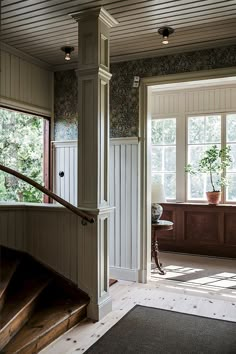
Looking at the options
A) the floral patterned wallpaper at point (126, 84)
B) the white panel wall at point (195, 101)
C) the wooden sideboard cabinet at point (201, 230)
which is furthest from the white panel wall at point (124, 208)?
the white panel wall at point (195, 101)

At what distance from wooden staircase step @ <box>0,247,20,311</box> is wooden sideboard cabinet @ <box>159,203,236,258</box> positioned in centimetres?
311

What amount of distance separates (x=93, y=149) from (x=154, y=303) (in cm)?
174

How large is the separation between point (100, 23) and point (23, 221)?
2134 millimetres

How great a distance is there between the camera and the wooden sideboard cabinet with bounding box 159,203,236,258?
5.35 metres

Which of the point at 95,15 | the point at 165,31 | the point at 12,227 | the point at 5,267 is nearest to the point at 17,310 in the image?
the point at 5,267

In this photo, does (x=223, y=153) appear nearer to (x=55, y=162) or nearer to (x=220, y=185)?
(x=220, y=185)

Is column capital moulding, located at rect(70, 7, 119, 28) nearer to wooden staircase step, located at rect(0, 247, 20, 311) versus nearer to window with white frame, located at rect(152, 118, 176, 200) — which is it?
wooden staircase step, located at rect(0, 247, 20, 311)

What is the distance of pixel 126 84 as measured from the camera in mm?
4176

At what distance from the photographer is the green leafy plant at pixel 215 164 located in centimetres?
549

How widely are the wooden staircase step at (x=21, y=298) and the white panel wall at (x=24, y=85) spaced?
1.97 meters

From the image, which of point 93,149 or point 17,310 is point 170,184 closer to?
point 93,149

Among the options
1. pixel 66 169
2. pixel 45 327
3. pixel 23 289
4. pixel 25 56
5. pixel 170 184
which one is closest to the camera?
pixel 45 327

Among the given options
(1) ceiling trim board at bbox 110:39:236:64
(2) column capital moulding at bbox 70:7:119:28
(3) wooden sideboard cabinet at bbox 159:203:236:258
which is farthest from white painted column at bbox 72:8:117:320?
(3) wooden sideboard cabinet at bbox 159:203:236:258

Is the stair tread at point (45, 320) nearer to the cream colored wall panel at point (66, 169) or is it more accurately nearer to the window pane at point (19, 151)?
the cream colored wall panel at point (66, 169)
